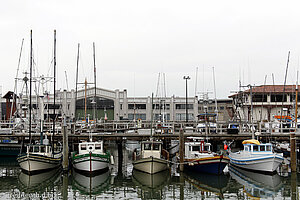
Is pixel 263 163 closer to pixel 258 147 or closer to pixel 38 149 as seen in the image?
pixel 258 147

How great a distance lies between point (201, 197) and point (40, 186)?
1234cm

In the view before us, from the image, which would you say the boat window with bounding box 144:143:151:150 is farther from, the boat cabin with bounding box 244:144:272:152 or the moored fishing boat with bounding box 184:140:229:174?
the boat cabin with bounding box 244:144:272:152

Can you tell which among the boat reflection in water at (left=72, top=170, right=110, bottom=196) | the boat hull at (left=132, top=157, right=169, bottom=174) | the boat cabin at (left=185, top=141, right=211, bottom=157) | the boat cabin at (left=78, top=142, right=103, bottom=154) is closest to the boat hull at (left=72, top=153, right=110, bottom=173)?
the boat reflection in water at (left=72, top=170, right=110, bottom=196)

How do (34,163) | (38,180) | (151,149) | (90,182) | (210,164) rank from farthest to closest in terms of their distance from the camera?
(151,149)
(210,164)
(34,163)
(38,180)
(90,182)

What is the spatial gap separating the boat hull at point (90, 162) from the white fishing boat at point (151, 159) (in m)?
2.89

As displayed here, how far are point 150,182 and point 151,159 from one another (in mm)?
2610

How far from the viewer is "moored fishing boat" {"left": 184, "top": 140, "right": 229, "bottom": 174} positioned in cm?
3008

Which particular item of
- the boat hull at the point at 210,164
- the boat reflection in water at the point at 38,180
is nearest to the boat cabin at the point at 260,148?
the boat hull at the point at 210,164

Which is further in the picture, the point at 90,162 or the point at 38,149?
the point at 38,149

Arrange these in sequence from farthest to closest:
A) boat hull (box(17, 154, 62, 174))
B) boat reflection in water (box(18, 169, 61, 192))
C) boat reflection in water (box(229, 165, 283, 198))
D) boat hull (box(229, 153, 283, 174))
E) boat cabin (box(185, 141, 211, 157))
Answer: boat cabin (box(185, 141, 211, 157)) < boat hull (box(229, 153, 283, 174)) < boat hull (box(17, 154, 62, 174)) < boat reflection in water (box(18, 169, 61, 192)) < boat reflection in water (box(229, 165, 283, 198))

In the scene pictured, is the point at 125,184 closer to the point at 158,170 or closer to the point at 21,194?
the point at 158,170

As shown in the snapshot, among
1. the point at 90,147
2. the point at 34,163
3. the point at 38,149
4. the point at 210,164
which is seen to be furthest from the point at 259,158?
the point at 38,149

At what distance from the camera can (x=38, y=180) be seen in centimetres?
2883

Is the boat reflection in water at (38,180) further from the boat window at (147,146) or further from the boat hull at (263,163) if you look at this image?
the boat hull at (263,163)
